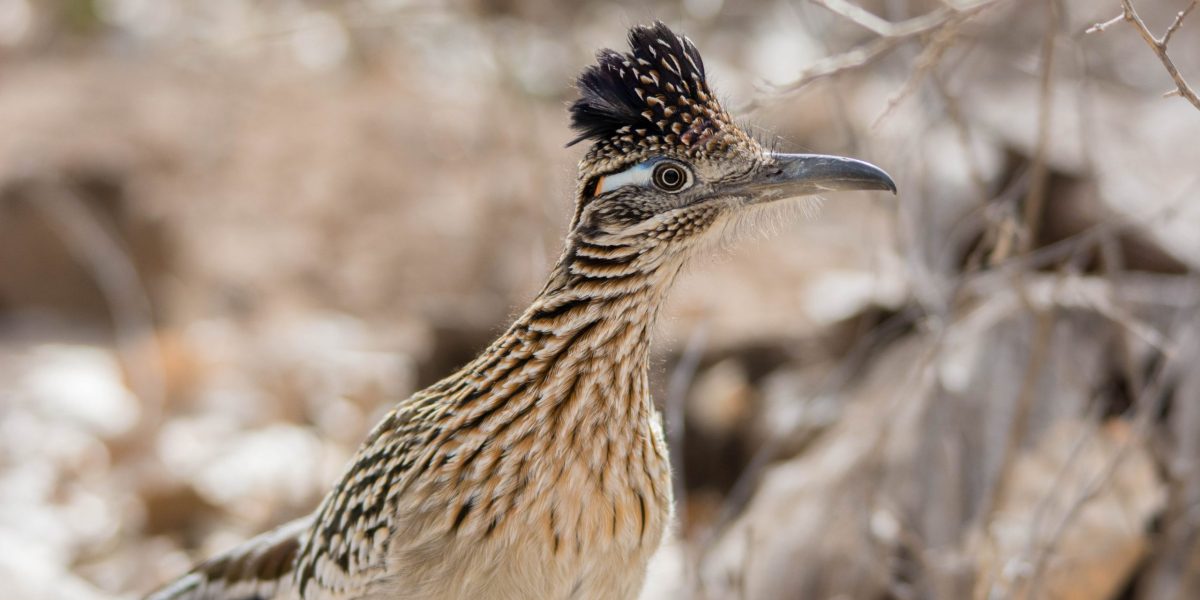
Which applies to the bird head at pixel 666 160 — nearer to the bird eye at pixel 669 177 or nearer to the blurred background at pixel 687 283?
the bird eye at pixel 669 177

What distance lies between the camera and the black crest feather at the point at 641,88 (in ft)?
11.3

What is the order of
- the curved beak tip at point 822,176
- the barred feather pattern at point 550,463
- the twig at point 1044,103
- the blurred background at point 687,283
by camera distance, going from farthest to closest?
the blurred background at point 687,283 < the twig at point 1044,103 < the barred feather pattern at point 550,463 < the curved beak tip at point 822,176

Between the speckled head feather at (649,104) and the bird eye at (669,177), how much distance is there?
0.12ft

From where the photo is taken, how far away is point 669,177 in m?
3.48

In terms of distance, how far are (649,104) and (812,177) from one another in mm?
455

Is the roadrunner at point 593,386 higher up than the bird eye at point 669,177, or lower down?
lower down

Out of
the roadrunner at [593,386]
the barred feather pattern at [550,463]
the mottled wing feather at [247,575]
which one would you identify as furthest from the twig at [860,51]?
the mottled wing feather at [247,575]

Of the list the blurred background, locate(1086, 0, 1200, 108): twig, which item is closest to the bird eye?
the blurred background

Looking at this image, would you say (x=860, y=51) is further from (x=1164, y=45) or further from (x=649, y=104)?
(x=1164, y=45)

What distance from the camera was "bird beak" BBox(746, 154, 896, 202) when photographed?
339 centimetres

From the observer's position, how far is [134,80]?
35.3 ft

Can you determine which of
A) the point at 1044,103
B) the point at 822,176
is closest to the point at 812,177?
the point at 822,176

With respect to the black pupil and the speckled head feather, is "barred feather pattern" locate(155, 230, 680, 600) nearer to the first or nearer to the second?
the black pupil

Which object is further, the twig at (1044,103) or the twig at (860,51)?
the twig at (1044,103)
